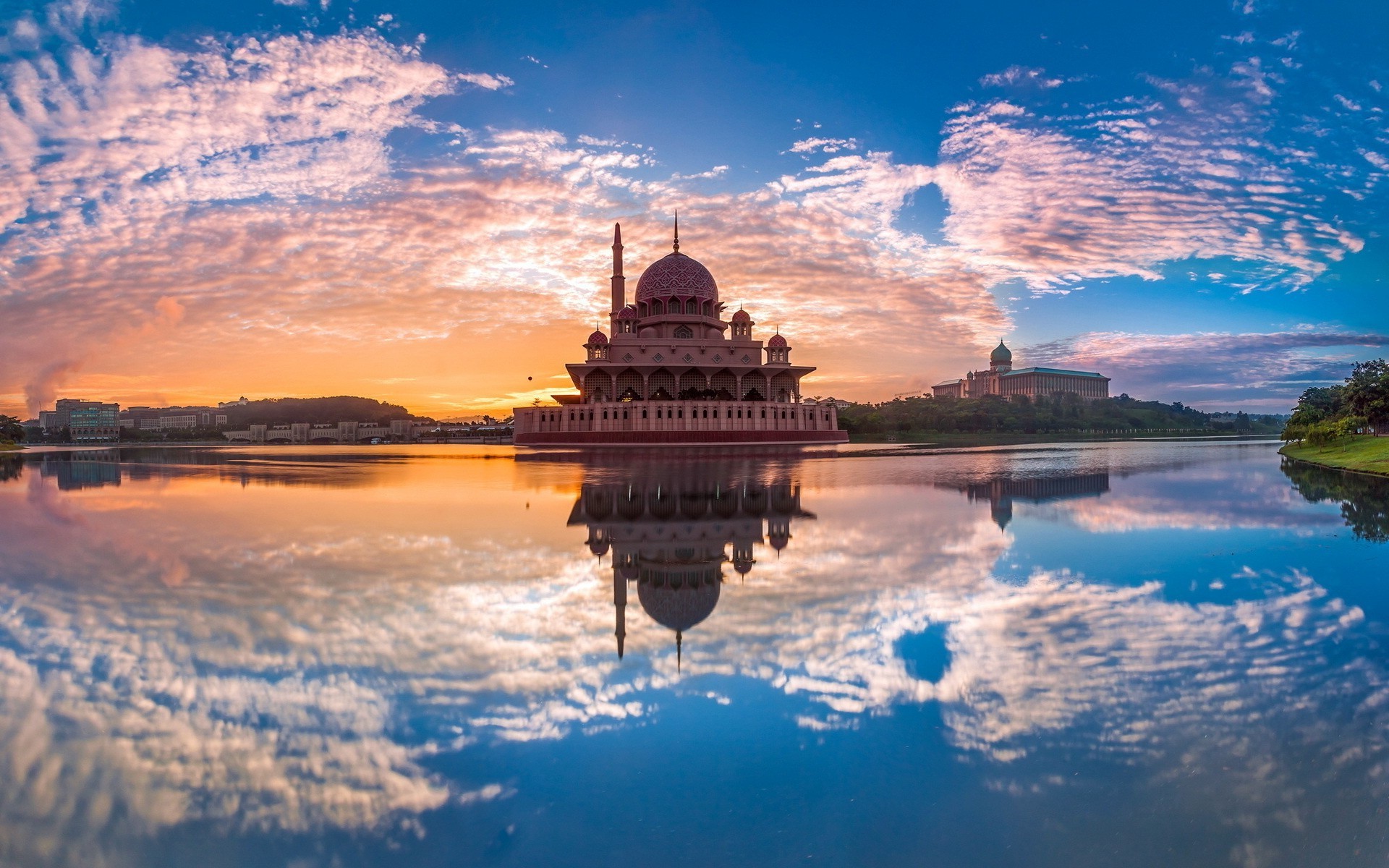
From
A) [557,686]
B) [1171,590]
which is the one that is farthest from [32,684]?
[1171,590]

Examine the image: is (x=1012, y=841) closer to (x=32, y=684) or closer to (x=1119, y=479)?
(x=32, y=684)

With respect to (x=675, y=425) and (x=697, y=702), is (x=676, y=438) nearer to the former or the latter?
(x=675, y=425)

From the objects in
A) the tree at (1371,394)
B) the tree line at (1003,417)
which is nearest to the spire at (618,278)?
the tree line at (1003,417)

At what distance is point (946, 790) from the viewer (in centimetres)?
414

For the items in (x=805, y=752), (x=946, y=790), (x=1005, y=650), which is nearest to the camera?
(x=946, y=790)

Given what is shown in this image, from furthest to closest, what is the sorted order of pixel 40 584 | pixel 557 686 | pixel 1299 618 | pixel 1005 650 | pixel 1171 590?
pixel 40 584 → pixel 1171 590 → pixel 1299 618 → pixel 1005 650 → pixel 557 686

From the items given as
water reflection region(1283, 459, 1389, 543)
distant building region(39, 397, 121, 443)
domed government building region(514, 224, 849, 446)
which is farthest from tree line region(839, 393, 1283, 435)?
distant building region(39, 397, 121, 443)

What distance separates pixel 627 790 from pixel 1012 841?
2.01 metres

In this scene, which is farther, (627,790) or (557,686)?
(557,686)

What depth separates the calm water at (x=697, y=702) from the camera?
3828mm

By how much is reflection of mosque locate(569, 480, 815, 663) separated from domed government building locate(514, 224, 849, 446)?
116 ft

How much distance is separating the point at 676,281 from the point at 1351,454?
46750 mm

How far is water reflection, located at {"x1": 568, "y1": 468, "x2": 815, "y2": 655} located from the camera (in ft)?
26.2

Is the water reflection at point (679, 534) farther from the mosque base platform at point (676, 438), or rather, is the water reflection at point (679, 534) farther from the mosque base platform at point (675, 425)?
the mosque base platform at point (675, 425)
